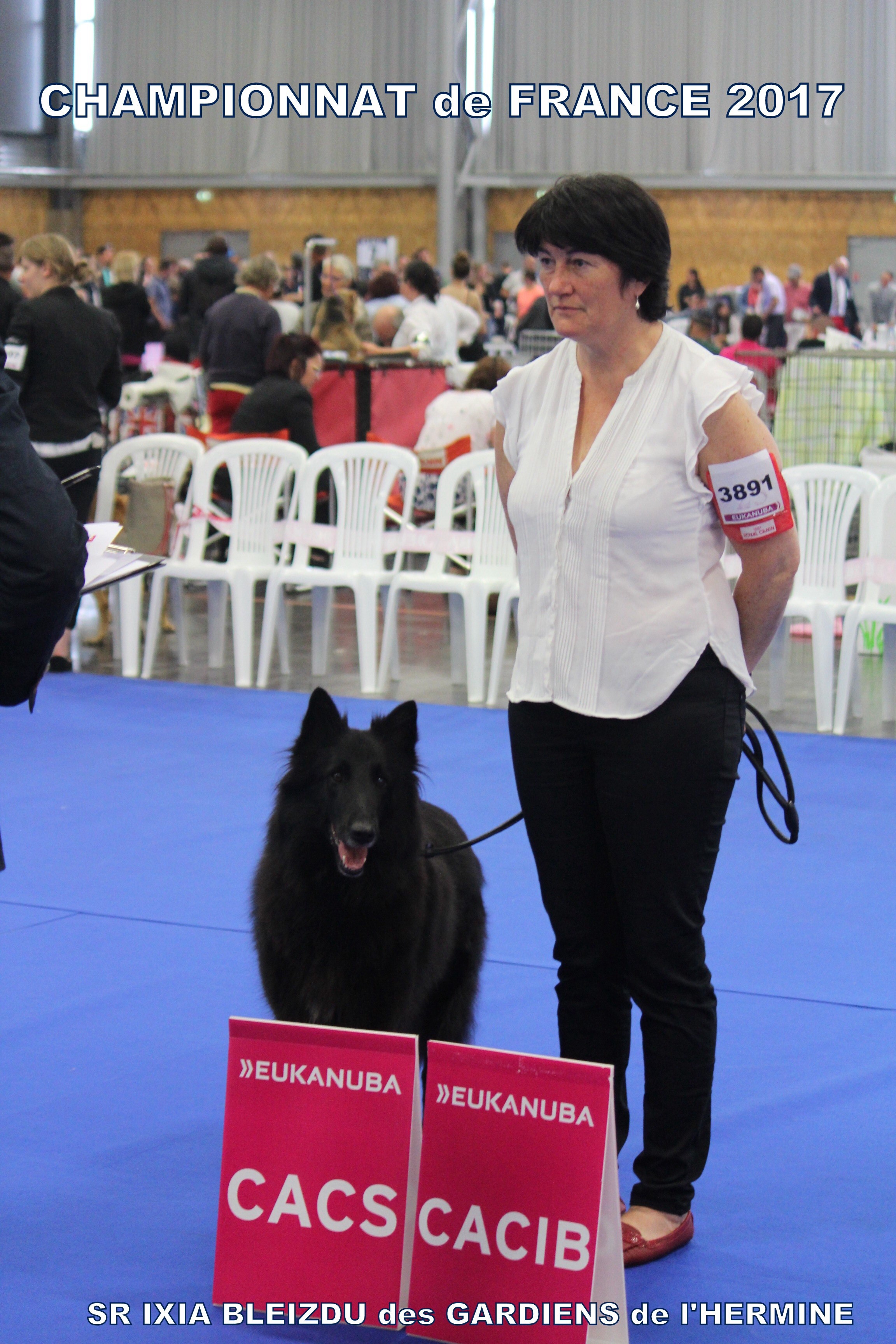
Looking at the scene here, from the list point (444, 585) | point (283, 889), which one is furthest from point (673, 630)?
point (444, 585)

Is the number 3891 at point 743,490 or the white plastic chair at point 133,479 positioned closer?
the number 3891 at point 743,490

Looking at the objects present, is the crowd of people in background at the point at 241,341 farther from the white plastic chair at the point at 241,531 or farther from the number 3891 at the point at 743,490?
the number 3891 at the point at 743,490

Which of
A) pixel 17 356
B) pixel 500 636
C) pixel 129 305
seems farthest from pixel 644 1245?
pixel 129 305

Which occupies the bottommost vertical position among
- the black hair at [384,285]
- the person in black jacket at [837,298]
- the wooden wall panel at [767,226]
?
the black hair at [384,285]

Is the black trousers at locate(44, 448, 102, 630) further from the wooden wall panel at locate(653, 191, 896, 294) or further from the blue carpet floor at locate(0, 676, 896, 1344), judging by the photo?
the wooden wall panel at locate(653, 191, 896, 294)

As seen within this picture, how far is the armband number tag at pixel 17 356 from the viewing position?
621 cm

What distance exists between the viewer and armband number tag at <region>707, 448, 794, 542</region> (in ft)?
6.47

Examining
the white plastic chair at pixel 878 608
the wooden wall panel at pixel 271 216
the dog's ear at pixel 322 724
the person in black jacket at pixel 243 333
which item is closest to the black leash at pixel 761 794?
the dog's ear at pixel 322 724

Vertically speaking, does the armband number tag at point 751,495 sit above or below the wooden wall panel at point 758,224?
below

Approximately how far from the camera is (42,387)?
6223 mm

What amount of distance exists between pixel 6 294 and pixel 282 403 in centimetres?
137

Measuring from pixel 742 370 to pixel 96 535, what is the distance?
905 millimetres

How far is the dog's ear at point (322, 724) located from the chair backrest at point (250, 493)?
4.40 metres

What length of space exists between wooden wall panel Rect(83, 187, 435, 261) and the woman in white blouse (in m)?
20.6
